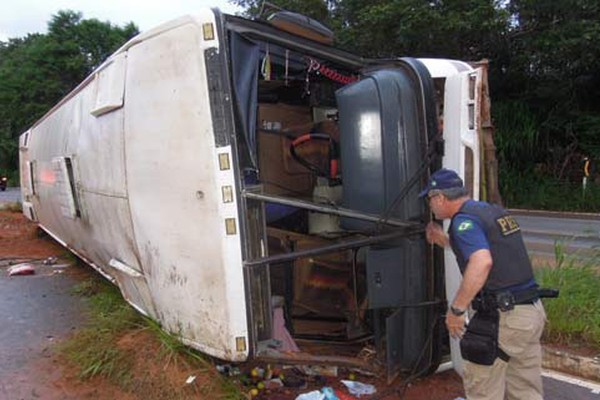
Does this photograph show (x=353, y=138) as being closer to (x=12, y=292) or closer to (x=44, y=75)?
(x=12, y=292)

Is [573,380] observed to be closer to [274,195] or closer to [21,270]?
[274,195]

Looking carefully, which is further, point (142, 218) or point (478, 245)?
point (142, 218)

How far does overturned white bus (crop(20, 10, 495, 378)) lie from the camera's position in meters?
2.97

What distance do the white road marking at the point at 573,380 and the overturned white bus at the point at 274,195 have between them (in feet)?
3.72

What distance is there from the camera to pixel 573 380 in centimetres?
389

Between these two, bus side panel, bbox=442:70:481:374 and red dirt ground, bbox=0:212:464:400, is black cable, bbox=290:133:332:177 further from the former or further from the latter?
red dirt ground, bbox=0:212:464:400

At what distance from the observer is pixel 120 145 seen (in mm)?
Result: 3744

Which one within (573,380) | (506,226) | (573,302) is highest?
(506,226)

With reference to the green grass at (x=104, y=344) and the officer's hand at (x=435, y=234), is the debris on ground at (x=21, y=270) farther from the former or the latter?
the officer's hand at (x=435, y=234)

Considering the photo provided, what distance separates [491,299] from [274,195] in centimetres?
137

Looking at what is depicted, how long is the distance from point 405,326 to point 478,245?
2.59 feet

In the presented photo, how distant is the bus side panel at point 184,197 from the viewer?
2.95 meters

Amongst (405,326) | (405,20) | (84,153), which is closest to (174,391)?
(405,326)

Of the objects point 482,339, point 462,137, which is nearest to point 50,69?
point 462,137
